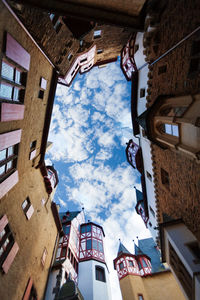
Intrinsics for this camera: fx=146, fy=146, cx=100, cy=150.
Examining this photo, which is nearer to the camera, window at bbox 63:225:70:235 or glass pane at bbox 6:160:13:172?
glass pane at bbox 6:160:13:172

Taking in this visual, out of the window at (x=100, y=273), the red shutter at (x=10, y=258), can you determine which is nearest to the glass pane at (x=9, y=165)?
the red shutter at (x=10, y=258)

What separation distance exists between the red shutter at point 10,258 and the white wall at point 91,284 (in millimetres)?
10529

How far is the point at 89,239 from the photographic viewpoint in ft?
69.8

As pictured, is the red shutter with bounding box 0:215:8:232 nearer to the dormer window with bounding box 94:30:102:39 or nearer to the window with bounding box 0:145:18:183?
the window with bounding box 0:145:18:183

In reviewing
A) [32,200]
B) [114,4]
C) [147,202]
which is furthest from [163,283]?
[114,4]

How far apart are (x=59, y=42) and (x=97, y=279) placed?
23172mm

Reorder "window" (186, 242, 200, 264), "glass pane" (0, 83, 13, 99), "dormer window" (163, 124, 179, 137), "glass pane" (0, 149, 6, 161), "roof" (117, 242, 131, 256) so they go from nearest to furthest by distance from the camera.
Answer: "glass pane" (0, 83, 13, 99), "window" (186, 242, 200, 264), "glass pane" (0, 149, 6, 161), "dormer window" (163, 124, 179, 137), "roof" (117, 242, 131, 256)

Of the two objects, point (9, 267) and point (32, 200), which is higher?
point (32, 200)

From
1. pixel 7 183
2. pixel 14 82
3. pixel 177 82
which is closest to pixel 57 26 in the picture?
pixel 14 82

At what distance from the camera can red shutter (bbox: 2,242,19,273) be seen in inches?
284

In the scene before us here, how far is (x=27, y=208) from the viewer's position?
1044cm

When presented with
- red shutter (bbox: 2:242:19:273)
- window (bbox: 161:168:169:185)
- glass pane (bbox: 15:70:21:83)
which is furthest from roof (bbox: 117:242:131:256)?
glass pane (bbox: 15:70:21:83)

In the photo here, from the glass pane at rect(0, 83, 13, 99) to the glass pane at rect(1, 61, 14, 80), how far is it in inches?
16.1

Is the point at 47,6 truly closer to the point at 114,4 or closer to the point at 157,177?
the point at 114,4
